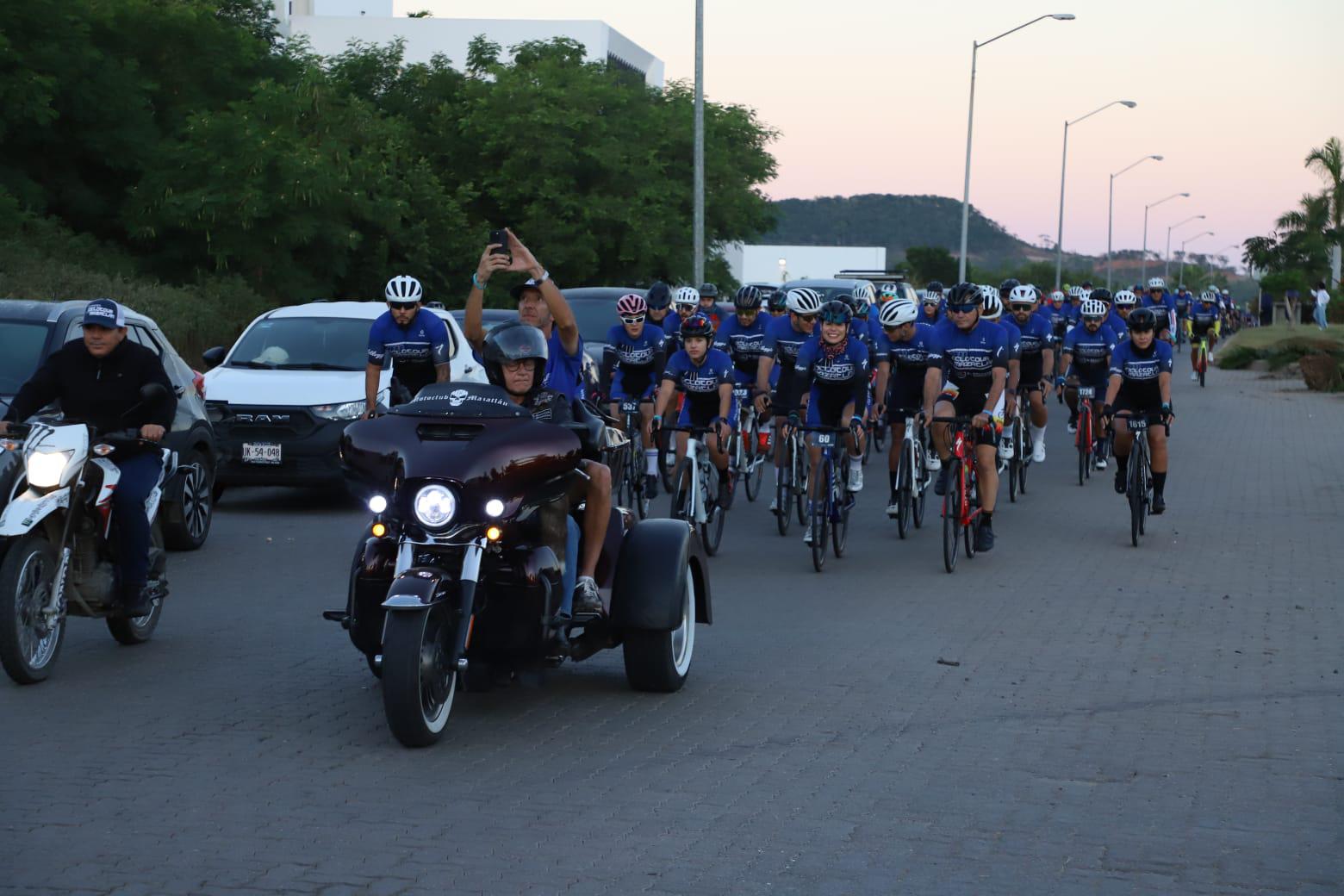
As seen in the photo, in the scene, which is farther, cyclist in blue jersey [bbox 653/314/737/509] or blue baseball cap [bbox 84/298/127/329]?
cyclist in blue jersey [bbox 653/314/737/509]

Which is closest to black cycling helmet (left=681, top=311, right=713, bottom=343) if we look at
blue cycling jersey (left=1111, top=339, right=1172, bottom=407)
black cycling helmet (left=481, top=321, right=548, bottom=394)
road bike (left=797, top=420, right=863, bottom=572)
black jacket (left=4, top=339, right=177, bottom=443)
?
road bike (left=797, top=420, right=863, bottom=572)

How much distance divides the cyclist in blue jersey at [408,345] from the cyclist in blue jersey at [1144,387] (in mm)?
5785

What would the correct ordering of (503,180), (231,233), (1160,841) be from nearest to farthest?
(1160,841) < (231,233) < (503,180)

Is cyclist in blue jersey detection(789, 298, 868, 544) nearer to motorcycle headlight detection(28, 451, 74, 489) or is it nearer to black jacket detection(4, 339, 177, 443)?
black jacket detection(4, 339, 177, 443)

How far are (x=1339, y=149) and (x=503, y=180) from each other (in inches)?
1918

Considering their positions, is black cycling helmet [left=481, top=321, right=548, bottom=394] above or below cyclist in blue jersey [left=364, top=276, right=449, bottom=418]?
above

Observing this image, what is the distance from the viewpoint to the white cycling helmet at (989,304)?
47.9 feet

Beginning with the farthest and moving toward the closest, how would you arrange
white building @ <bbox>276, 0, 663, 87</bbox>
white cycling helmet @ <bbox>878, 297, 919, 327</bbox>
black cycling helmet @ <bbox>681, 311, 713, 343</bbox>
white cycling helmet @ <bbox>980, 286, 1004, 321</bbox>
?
white building @ <bbox>276, 0, 663, 87</bbox> → white cycling helmet @ <bbox>878, 297, 919, 327</bbox> → white cycling helmet @ <bbox>980, 286, 1004, 321</bbox> → black cycling helmet @ <bbox>681, 311, 713, 343</bbox>

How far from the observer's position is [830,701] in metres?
8.24

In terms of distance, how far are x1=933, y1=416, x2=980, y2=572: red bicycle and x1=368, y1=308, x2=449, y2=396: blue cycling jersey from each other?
3777mm

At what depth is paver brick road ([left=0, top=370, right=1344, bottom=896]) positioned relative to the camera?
5.59 metres

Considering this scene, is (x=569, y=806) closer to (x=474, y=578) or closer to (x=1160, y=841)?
(x=474, y=578)

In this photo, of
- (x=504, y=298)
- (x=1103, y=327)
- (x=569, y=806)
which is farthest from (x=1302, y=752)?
(x=504, y=298)

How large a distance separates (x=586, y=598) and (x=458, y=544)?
87 cm
